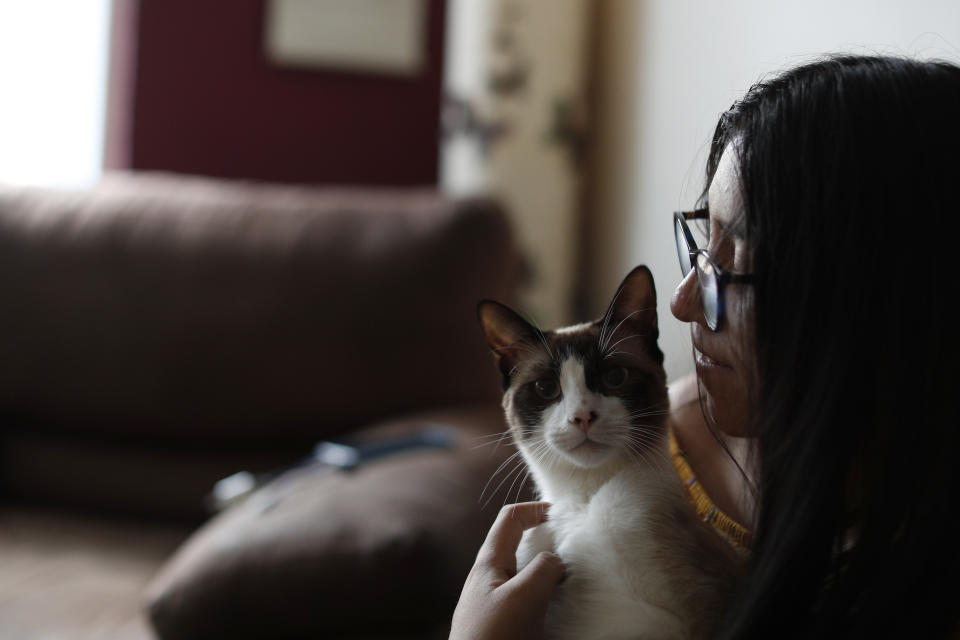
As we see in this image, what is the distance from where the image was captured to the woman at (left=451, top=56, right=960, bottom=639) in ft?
1.69

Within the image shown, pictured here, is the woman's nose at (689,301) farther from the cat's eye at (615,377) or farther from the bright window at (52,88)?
the bright window at (52,88)

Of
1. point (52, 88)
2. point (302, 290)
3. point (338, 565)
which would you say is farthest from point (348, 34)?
point (338, 565)

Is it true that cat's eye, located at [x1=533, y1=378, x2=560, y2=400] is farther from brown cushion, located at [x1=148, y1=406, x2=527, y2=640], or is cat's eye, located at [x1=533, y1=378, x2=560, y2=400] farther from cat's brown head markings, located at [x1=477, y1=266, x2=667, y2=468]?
brown cushion, located at [x1=148, y1=406, x2=527, y2=640]

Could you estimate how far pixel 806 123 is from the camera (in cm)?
55

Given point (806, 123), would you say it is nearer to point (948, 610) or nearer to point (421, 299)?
point (948, 610)

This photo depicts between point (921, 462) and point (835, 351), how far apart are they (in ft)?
0.29

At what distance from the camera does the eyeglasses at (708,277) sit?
1.88ft

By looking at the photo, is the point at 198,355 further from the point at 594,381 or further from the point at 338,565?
the point at 594,381

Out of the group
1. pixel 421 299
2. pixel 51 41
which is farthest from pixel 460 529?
pixel 51 41

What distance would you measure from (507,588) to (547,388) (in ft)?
0.61

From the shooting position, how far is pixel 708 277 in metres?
0.59

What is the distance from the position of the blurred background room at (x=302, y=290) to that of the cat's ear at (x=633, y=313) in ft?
0.23

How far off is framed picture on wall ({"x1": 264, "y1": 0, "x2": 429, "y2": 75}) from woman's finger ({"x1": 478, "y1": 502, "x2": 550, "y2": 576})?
2.24 m

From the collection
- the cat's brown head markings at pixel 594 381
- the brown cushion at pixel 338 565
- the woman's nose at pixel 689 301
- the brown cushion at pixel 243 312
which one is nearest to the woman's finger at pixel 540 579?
the cat's brown head markings at pixel 594 381
